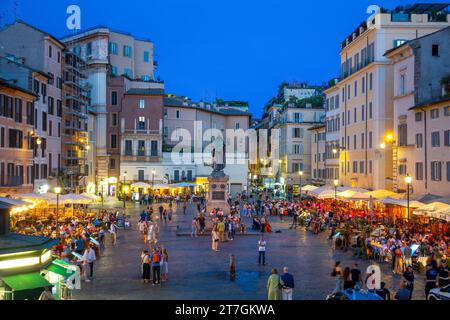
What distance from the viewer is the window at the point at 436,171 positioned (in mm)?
37844

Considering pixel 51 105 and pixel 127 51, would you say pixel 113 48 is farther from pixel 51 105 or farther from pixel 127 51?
pixel 51 105

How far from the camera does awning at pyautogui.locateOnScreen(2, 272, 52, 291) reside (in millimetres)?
12648

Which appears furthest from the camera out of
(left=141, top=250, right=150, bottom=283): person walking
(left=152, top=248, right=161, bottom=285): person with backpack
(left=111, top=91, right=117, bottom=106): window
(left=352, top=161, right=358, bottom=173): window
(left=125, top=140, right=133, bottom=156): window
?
(left=111, top=91, right=117, bottom=106): window

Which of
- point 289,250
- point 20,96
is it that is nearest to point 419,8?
point 289,250

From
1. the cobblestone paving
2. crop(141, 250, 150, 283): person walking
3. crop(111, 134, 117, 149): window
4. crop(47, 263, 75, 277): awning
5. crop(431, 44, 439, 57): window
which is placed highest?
crop(431, 44, 439, 57): window

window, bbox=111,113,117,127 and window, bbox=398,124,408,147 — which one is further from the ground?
window, bbox=111,113,117,127

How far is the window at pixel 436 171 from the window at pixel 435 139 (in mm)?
1180

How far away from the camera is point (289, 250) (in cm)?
3203

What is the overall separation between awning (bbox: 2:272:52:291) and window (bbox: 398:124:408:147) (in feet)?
116

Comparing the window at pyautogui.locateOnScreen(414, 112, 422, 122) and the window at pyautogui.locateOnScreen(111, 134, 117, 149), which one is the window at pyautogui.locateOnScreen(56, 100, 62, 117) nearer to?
the window at pyautogui.locateOnScreen(111, 134, 117, 149)

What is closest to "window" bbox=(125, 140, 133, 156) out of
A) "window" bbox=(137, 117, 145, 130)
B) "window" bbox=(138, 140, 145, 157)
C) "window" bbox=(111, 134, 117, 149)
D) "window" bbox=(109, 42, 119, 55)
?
"window" bbox=(138, 140, 145, 157)

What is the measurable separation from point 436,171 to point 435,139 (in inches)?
83.0

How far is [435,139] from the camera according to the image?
38469 mm
